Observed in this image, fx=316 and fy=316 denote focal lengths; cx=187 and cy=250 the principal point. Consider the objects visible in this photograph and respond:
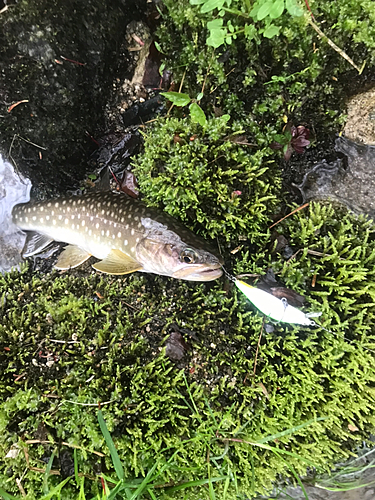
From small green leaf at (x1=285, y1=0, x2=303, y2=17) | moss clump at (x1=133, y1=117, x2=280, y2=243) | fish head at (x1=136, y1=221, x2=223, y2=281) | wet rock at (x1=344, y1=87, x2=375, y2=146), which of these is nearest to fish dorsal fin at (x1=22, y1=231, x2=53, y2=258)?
fish head at (x1=136, y1=221, x2=223, y2=281)

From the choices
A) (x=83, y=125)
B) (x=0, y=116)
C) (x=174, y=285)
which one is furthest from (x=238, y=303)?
(x=0, y=116)

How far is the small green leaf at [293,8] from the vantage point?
2.29 meters

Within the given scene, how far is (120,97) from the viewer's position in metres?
3.40

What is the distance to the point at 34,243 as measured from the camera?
356 centimetres

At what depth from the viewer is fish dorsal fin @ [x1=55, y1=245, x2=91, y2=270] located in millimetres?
3266

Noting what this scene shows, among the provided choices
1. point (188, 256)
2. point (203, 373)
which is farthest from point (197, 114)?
point (203, 373)

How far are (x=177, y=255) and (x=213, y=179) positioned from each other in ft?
2.46

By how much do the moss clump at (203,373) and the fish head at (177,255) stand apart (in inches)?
→ 10.5

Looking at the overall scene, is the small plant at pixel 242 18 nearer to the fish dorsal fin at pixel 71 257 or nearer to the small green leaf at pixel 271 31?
the small green leaf at pixel 271 31

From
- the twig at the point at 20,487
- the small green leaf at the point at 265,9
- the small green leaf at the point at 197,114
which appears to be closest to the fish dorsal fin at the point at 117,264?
the small green leaf at the point at 197,114

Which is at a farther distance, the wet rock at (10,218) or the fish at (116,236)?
the wet rock at (10,218)

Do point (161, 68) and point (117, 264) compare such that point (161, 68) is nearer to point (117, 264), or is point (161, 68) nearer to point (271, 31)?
point (271, 31)

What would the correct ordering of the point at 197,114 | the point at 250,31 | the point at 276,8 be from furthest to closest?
1. the point at 197,114
2. the point at 250,31
3. the point at 276,8

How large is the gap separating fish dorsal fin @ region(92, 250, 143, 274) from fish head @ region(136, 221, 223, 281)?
0.08 meters
